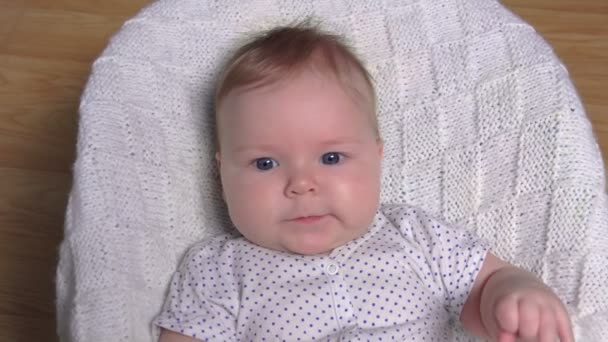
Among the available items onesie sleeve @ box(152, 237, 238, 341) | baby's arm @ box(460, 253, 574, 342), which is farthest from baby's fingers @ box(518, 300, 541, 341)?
onesie sleeve @ box(152, 237, 238, 341)

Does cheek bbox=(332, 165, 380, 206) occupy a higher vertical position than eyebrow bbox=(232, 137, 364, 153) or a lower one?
lower

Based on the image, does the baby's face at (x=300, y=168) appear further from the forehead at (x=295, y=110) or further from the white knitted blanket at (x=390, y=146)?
the white knitted blanket at (x=390, y=146)

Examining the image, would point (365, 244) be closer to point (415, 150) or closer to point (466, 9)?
point (415, 150)

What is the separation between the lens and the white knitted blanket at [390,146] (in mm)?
1010

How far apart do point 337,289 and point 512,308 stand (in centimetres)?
23

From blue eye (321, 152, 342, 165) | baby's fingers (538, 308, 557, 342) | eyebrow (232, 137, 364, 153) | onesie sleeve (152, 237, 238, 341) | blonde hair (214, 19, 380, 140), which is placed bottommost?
baby's fingers (538, 308, 557, 342)

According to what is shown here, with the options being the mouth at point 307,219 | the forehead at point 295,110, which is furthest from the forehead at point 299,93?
the mouth at point 307,219

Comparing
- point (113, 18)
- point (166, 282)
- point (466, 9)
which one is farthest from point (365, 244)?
point (113, 18)

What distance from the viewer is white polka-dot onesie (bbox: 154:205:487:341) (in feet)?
3.28

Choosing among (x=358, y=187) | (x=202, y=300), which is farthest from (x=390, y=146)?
(x=202, y=300)

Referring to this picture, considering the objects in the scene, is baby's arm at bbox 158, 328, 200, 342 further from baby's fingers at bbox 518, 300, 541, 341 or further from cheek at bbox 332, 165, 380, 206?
baby's fingers at bbox 518, 300, 541, 341

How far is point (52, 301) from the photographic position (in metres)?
1.38

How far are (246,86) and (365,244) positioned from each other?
9.9 inches

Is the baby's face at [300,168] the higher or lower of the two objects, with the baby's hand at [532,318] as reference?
higher
